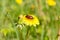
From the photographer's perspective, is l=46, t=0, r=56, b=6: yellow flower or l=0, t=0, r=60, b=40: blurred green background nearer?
l=0, t=0, r=60, b=40: blurred green background

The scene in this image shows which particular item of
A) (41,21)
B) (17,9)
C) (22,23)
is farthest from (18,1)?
(22,23)

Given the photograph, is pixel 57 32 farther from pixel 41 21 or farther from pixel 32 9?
pixel 32 9

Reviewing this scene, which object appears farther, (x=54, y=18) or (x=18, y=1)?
(x=18, y=1)

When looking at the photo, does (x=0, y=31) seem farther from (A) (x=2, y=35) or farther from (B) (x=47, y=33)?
(B) (x=47, y=33)

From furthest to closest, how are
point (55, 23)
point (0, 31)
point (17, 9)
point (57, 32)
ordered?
point (17, 9) → point (55, 23) → point (57, 32) → point (0, 31)

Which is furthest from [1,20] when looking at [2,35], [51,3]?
[51,3]

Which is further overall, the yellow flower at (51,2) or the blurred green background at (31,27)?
the yellow flower at (51,2)

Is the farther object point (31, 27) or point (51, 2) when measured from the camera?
point (51, 2)

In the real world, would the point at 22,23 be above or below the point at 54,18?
above

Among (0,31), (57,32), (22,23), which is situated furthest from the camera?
(57,32)
